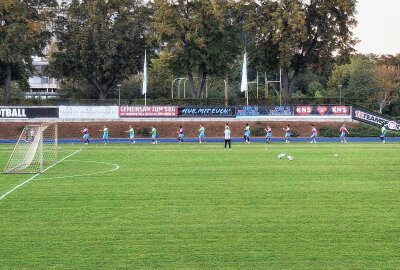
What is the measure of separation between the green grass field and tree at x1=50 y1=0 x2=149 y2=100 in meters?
43.0

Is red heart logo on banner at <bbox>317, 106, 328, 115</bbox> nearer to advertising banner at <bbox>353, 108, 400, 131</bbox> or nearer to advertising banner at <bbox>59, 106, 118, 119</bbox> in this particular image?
advertising banner at <bbox>353, 108, 400, 131</bbox>

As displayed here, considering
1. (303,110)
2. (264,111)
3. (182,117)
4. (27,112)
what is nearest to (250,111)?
(264,111)

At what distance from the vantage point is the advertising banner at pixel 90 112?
58625 millimetres

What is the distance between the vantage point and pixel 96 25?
66.0 metres

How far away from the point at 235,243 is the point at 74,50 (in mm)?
57622

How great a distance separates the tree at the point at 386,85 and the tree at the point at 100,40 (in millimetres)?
36433

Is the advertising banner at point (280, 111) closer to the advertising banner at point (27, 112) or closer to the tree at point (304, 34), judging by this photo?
the tree at point (304, 34)

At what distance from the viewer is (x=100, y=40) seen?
2596 inches

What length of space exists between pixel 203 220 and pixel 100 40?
54.5m

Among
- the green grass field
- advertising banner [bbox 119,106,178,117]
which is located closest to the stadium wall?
advertising banner [bbox 119,106,178,117]

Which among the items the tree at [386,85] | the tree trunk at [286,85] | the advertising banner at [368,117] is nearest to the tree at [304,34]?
the tree trunk at [286,85]

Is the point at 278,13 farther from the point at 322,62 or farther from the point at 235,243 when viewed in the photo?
the point at 235,243

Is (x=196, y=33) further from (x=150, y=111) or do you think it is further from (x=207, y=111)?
Answer: (x=150, y=111)

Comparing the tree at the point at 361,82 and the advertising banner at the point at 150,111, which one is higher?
the tree at the point at 361,82
